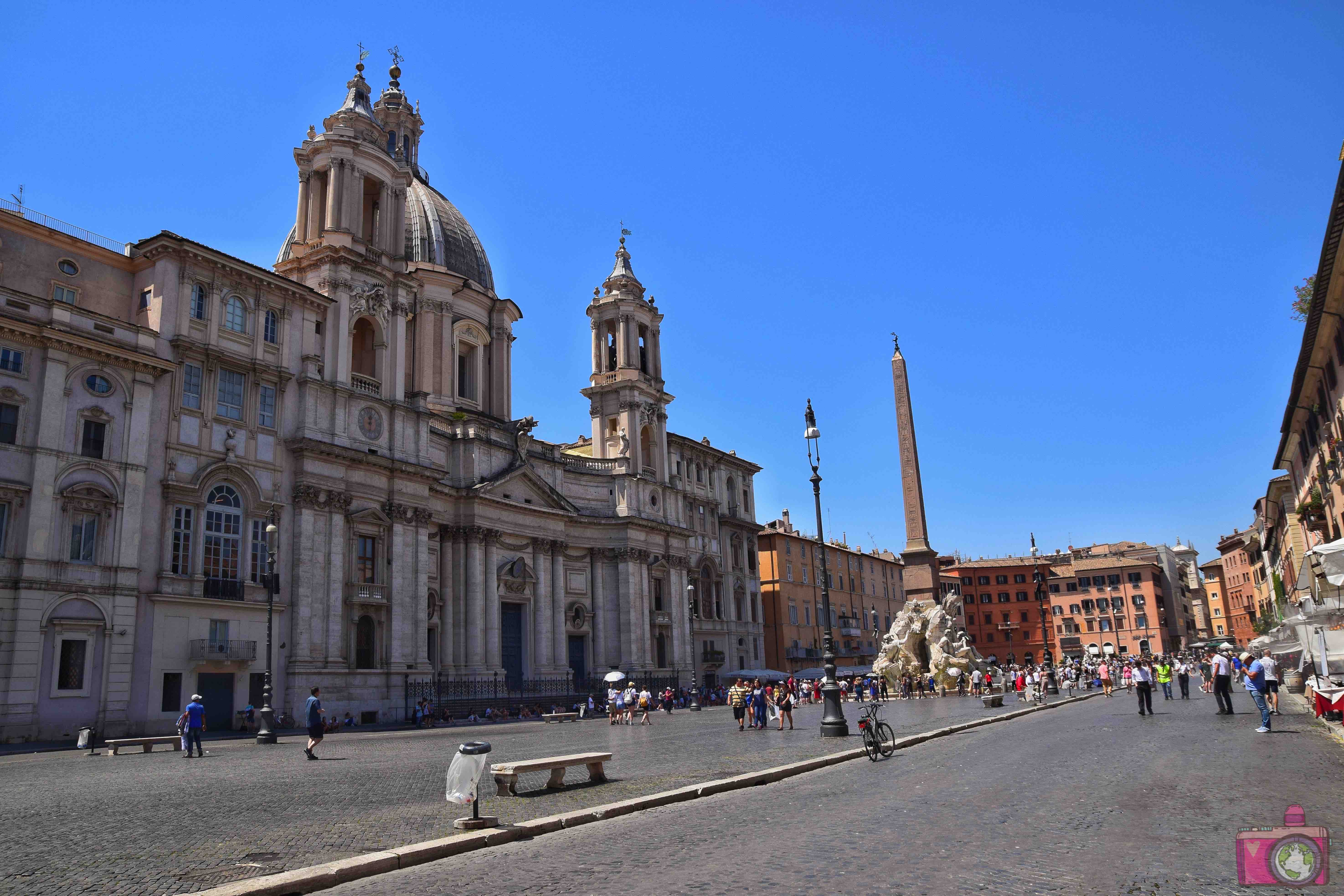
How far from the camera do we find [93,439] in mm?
28047

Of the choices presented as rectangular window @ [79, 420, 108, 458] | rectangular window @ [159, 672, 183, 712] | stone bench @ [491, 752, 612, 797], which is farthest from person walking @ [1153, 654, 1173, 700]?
rectangular window @ [79, 420, 108, 458]

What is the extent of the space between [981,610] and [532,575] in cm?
7371

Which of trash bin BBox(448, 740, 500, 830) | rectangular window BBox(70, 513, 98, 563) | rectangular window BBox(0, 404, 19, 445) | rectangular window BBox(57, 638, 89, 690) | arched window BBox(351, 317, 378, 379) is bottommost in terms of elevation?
trash bin BBox(448, 740, 500, 830)

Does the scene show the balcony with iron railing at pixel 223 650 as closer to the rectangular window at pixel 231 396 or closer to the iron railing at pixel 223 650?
the iron railing at pixel 223 650

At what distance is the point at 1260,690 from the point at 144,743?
23838 millimetres

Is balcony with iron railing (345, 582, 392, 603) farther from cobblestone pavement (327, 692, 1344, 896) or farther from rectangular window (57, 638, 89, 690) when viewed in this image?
cobblestone pavement (327, 692, 1344, 896)

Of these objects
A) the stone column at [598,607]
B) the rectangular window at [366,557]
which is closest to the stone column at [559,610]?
the stone column at [598,607]

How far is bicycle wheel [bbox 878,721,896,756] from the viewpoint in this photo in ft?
54.1

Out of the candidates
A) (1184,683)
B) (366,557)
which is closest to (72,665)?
(366,557)

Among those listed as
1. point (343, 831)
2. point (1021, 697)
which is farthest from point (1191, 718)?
point (343, 831)

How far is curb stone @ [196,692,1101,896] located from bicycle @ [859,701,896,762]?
1113 mm

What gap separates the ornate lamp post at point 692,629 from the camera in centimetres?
4718

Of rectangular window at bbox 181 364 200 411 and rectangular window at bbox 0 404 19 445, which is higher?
rectangular window at bbox 181 364 200 411

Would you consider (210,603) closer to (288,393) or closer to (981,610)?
(288,393)
